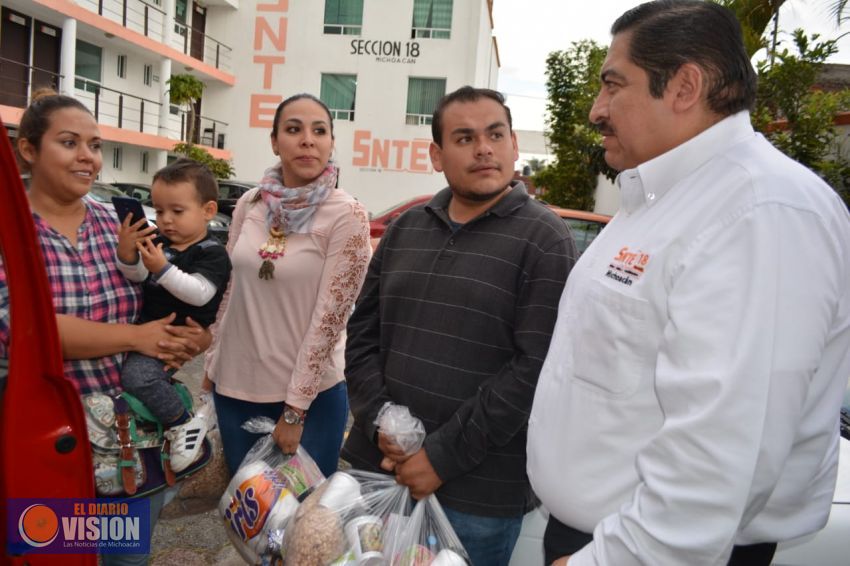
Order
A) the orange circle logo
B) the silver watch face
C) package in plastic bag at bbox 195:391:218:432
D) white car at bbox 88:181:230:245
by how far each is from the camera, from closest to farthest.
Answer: the orange circle logo < the silver watch face < package in plastic bag at bbox 195:391:218:432 < white car at bbox 88:181:230:245

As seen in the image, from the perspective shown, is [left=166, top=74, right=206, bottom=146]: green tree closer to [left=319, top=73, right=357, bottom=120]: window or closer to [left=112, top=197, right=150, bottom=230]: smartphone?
[left=319, top=73, right=357, bottom=120]: window

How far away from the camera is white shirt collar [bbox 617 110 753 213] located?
50.9 inches

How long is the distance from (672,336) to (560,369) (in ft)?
1.18

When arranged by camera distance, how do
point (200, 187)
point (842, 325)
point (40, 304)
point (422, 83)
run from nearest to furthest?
point (842, 325) → point (40, 304) → point (200, 187) → point (422, 83)

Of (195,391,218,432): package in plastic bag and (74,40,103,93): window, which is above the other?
(74,40,103,93): window

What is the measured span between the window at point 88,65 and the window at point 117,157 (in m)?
1.93

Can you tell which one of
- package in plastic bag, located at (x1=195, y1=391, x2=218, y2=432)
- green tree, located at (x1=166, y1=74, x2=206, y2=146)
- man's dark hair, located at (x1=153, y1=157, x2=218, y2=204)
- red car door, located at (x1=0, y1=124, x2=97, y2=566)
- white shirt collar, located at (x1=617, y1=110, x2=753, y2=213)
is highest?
green tree, located at (x1=166, y1=74, x2=206, y2=146)

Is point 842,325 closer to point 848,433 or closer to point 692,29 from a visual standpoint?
point 692,29

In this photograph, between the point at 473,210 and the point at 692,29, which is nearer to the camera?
the point at 692,29

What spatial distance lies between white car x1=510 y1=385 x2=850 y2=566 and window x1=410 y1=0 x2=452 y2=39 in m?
21.7

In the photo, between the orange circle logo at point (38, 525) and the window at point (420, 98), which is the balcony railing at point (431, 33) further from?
the orange circle logo at point (38, 525)

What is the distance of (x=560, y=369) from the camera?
1.46 meters

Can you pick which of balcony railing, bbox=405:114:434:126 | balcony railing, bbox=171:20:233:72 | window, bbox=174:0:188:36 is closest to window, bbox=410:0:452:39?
balcony railing, bbox=405:114:434:126

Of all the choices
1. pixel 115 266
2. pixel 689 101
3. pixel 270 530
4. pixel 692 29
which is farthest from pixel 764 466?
pixel 115 266
